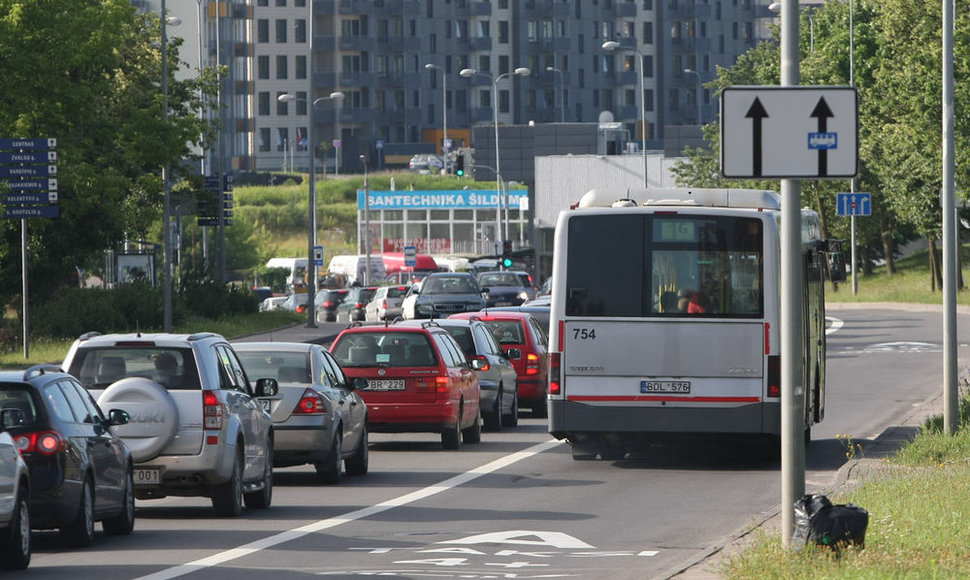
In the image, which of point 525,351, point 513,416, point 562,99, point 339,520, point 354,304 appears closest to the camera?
point 339,520

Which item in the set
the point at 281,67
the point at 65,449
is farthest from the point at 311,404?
the point at 281,67

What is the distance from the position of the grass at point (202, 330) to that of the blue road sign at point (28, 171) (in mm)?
4004

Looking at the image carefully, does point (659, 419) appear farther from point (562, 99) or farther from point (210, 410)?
point (562, 99)

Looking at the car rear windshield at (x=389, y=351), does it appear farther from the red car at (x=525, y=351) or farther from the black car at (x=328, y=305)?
the black car at (x=328, y=305)

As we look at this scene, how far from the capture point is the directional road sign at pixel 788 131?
1079 cm

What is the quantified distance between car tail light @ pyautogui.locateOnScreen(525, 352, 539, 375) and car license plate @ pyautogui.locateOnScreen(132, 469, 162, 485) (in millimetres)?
14470

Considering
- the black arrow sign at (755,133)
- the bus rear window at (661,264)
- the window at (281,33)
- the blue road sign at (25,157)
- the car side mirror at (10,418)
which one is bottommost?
the car side mirror at (10,418)

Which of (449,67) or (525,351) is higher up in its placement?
(449,67)

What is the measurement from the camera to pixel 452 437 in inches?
899

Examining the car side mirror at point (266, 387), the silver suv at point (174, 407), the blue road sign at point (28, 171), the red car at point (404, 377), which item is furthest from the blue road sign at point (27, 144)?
the silver suv at point (174, 407)

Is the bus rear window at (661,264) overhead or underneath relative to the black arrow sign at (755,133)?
underneath

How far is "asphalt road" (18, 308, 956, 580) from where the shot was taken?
12.5m

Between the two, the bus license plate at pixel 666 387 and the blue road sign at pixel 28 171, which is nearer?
the bus license plate at pixel 666 387

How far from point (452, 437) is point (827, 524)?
39.7 ft
